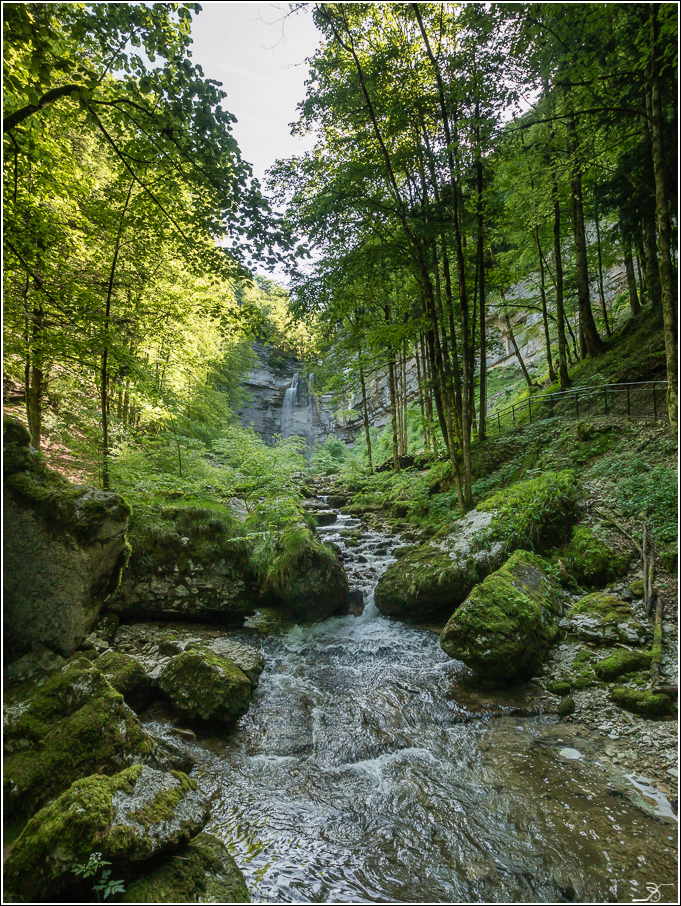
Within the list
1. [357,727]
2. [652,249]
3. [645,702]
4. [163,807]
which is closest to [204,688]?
[357,727]

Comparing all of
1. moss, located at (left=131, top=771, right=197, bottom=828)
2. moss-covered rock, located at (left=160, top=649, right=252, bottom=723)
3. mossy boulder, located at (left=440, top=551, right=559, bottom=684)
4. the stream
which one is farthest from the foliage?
mossy boulder, located at (left=440, top=551, right=559, bottom=684)

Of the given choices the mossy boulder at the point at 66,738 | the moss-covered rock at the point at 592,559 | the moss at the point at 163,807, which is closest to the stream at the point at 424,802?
the moss at the point at 163,807

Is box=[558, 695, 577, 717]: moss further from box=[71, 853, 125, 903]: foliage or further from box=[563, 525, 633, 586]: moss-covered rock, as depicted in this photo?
box=[71, 853, 125, 903]: foliage

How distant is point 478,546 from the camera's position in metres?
6.68

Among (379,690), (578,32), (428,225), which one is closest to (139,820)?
(379,690)

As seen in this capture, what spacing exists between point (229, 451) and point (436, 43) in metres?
11.4

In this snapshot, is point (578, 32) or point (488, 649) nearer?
point (578, 32)

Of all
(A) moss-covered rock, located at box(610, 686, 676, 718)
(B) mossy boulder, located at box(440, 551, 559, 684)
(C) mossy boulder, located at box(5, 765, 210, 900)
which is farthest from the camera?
(B) mossy boulder, located at box(440, 551, 559, 684)

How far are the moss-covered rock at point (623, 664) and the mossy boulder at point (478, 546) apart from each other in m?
2.14

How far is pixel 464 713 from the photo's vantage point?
176 inches

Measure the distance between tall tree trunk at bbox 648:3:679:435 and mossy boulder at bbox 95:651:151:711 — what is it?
588cm

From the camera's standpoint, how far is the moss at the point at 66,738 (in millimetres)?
2477

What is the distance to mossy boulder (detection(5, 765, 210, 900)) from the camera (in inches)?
76.6

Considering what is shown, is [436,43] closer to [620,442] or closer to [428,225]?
[428,225]
